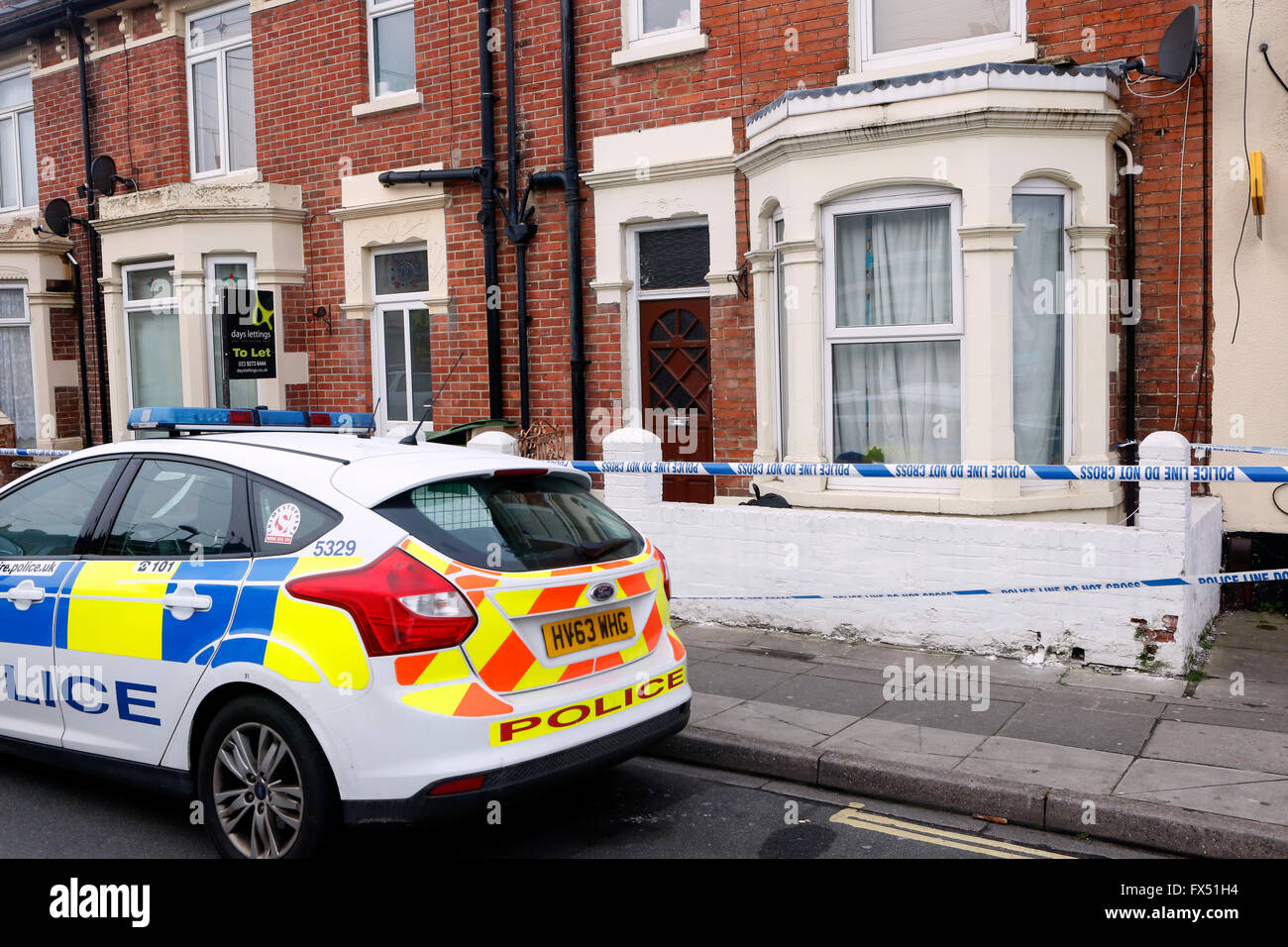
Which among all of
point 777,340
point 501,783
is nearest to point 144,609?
point 501,783

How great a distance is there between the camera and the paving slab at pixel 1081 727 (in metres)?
5.63

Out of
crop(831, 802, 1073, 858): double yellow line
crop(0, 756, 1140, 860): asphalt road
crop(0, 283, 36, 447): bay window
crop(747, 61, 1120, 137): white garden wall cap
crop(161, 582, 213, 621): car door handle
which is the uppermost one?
crop(747, 61, 1120, 137): white garden wall cap

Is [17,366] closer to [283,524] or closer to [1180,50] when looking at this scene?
[283,524]

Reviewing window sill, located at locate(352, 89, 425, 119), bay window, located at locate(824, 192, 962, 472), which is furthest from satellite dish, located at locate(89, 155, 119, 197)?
bay window, located at locate(824, 192, 962, 472)

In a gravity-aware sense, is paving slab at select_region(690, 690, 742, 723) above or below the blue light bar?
below

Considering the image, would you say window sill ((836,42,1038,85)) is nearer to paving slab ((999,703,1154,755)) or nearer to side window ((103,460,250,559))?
paving slab ((999,703,1154,755))

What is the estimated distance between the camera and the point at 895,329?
8.58 metres

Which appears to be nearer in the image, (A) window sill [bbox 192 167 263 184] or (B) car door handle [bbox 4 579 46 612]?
(B) car door handle [bbox 4 579 46 612]

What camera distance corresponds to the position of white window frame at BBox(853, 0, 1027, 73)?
862 cm

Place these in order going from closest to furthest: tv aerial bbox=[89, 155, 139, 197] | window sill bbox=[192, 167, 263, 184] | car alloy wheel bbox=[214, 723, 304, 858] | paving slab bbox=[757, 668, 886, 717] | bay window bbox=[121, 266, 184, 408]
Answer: car alloy wheel bbox=[214, 723, 304, 858], paving slab bbox=[757, 668, 886, 717], window sill bbox=[192, 167, 263, 184], bay window bbox=[121, 266, 184, 408], tv aerial bbox=[89, 155, 139, 197]

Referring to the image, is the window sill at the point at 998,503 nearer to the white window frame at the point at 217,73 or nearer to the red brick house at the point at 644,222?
the red brick house at the point at 644,222

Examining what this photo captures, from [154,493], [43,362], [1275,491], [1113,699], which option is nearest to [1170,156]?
[1275,491]

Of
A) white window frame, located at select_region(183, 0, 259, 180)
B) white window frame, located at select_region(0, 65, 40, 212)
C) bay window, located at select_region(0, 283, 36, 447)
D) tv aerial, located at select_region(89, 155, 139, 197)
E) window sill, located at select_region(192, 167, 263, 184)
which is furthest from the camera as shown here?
white window frame, located at select_region(0, 65, 40, 212)

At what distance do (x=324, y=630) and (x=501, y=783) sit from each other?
2.67 ft
